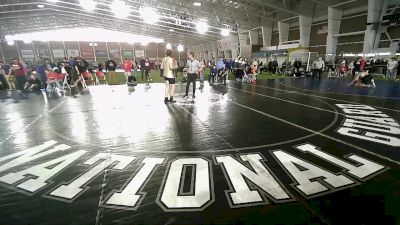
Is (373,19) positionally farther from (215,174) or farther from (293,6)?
(215,174)

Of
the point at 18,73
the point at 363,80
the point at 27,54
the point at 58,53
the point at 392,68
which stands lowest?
the point at 363,80

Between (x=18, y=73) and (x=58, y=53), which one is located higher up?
(x=58, y=53)

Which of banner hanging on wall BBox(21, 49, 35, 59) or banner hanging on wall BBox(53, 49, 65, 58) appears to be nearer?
banner hanging on wall BBox(21, 49, 35, 59)

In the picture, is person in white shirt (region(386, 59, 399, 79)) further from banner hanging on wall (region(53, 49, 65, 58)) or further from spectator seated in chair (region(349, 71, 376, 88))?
banner hanging on wall (region(53, 49, 65, 58))

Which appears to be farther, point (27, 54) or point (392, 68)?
point (27, 54)

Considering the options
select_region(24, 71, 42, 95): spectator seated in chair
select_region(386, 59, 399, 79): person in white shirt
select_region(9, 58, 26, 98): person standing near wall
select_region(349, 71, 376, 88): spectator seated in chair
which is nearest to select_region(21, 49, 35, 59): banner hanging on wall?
select_region(9, 58, 26, 98): person standing near wall

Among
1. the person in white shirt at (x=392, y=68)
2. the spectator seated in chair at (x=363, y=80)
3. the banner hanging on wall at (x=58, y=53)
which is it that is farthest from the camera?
the banner hanging on wall at (x=58, y=53)

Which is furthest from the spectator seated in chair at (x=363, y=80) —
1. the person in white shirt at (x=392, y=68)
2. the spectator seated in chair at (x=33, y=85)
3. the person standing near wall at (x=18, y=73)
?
the person standing near wall at (x=18, y=73)

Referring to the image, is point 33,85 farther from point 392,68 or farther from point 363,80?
point 392,68

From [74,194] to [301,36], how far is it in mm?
31208

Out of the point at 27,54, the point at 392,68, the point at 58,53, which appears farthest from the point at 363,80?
the point at 27,54

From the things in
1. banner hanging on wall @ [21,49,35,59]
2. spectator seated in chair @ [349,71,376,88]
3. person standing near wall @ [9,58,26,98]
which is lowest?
→ spectator seated in chair @ [349,71,376,88]

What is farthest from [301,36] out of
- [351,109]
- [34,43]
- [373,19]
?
[34,43]

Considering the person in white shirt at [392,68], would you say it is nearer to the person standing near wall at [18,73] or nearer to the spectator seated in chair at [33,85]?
the spectator seated in chair at [33,85]
